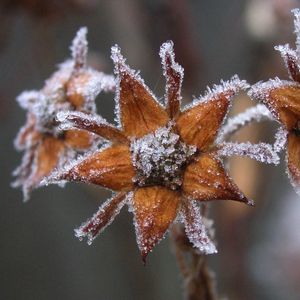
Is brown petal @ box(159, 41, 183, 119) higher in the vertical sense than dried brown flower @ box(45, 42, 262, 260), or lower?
higher

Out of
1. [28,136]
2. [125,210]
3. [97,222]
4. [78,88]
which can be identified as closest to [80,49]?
[78,88]

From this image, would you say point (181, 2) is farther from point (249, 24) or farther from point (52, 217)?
point (52, 217)

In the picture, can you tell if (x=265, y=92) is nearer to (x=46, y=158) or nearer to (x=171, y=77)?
(x=171, y=77)

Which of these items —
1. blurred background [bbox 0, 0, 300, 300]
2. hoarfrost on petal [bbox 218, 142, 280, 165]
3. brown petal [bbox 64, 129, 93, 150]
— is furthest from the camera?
blurred background [bbox 0, 0, 300, 300]

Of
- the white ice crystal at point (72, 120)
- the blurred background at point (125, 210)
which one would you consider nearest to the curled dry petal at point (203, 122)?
the white ice crystal at point (72, 120)

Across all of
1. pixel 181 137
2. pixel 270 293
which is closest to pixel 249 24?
pixel 181 137

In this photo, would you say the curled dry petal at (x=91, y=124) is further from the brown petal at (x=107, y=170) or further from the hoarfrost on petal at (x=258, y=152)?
the hoarfrost on petal at (x=258, y=152)

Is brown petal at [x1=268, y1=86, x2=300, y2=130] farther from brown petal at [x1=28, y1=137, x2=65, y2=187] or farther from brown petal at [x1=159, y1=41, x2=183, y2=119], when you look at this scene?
brown petal at [x1=28, y1=137, x2=65, y2=187]

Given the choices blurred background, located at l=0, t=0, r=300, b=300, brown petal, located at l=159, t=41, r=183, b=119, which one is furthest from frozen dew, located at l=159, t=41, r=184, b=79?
blurred background, located at l=0, t=0, r=300, b=300
